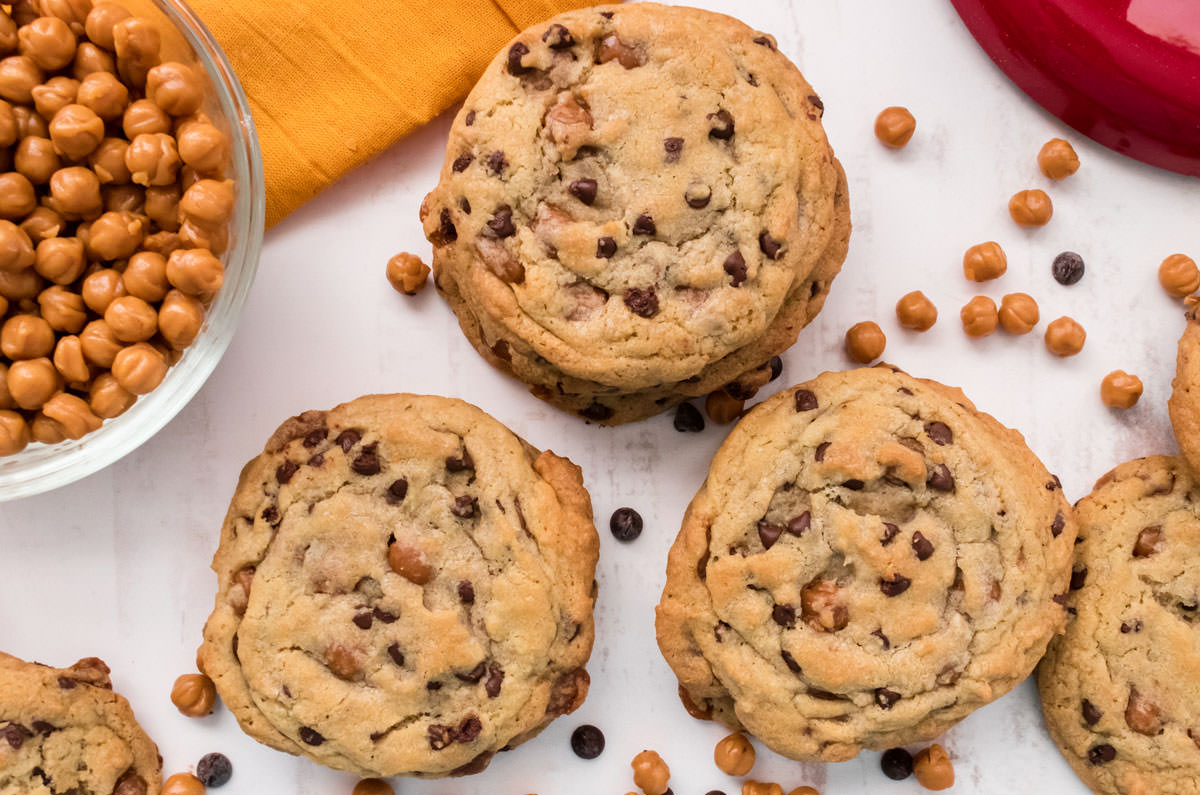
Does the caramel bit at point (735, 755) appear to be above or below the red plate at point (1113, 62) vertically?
below

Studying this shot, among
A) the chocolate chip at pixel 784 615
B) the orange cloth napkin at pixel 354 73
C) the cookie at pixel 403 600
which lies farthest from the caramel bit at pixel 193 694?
the chocolate chip at pixel 784 615

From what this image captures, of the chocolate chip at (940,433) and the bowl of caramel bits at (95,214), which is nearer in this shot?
the bowl of caramel bits at (95,214)

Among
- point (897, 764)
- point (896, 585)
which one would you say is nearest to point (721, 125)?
point (896, 585)

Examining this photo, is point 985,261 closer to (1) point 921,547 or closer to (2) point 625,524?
(1) point 921,547

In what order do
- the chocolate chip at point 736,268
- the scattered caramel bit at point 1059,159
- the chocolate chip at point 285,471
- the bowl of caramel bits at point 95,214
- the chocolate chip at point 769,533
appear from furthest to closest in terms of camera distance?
the scattered caramel bit at point 1059,159
the chocolate chip at point 285,471
the chocolate chip at point 769,533
the chocolate chip at point 736,268
the bowl of caramel bits at point 95,214

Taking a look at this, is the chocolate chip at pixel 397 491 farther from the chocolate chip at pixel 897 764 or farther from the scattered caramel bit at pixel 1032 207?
the scattered caramel bit at pixel 1032 207

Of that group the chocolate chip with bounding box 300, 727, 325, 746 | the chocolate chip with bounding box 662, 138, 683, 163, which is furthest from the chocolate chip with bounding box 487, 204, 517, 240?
the chocolate chip with bounding box 300, 727, 325, 746

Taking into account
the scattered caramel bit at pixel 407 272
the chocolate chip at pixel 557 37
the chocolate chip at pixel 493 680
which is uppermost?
the chocolate chip at pixel 557 37

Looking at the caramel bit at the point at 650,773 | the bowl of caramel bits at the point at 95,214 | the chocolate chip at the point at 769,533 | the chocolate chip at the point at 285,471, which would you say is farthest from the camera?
the caramel bit at the point at 650,773

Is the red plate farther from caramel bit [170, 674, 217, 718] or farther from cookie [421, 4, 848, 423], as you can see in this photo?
caramel bit [170, 674, 217, 718]
